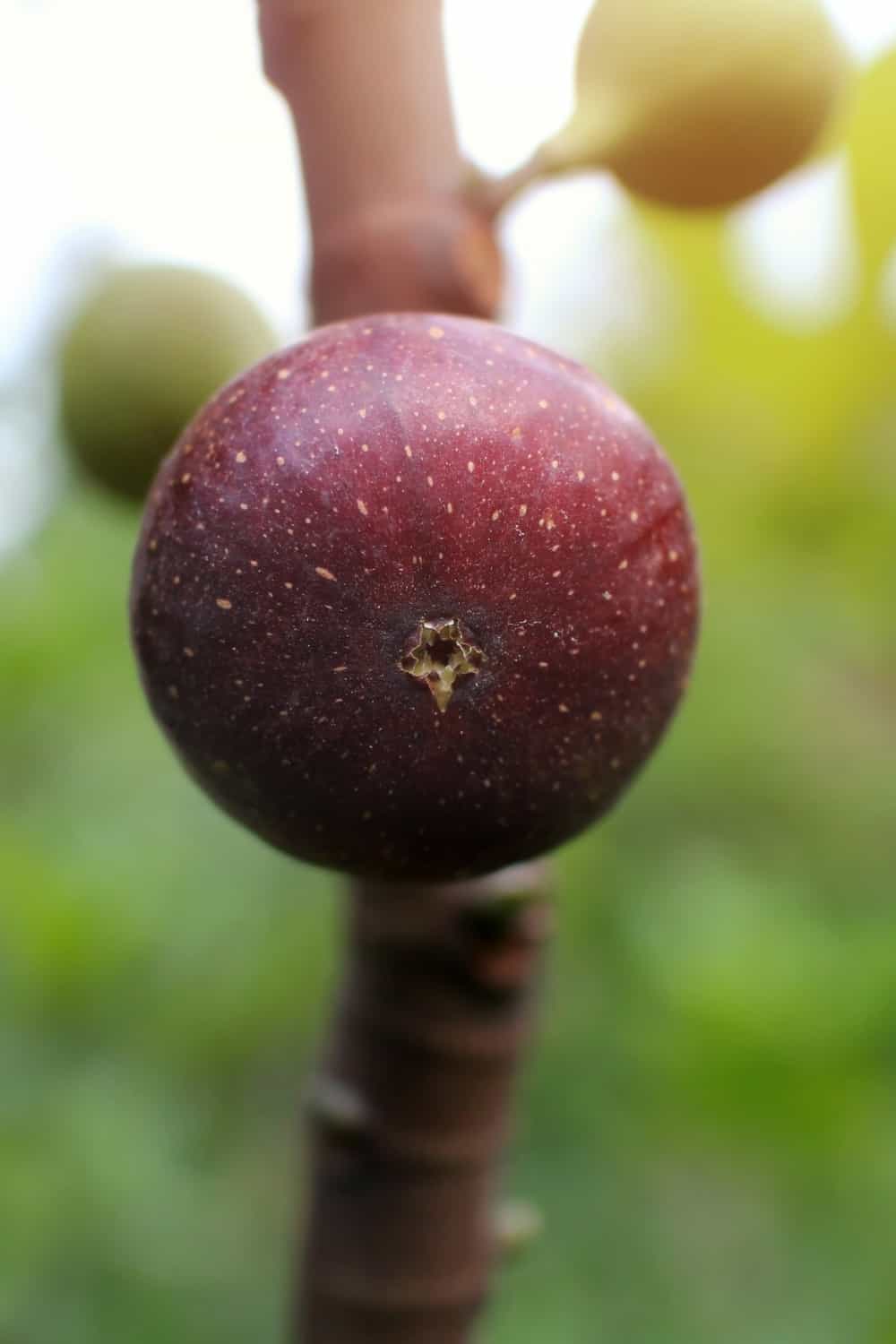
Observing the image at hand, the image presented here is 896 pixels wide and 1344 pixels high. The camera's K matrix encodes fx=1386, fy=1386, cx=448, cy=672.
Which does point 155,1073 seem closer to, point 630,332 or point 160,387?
point 160,387

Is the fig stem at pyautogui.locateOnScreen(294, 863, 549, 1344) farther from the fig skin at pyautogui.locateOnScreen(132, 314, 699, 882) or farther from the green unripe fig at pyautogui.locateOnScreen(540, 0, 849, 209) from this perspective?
the green unripe fig at pyautogui.locateOnScreen(540, 0, 849, 209)

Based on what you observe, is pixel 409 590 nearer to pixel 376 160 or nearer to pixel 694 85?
pixel 376 160

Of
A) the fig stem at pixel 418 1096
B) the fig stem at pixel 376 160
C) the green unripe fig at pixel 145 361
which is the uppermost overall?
the green unripe fig at pixel 145 361

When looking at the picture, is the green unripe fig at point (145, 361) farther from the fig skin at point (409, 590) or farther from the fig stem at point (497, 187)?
the fig skin at point (409, 590)

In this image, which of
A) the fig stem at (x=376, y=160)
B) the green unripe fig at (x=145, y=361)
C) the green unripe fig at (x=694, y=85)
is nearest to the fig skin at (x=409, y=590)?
the fig stem at (x=376, y=160)

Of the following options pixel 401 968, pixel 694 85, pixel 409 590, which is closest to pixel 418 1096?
pixel 401 968

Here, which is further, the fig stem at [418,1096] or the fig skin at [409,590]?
the fig stem at [418,1096]
